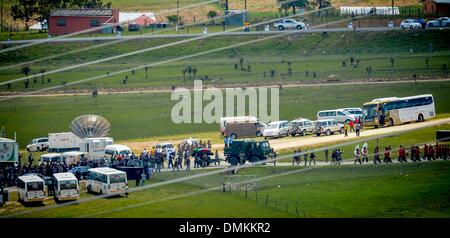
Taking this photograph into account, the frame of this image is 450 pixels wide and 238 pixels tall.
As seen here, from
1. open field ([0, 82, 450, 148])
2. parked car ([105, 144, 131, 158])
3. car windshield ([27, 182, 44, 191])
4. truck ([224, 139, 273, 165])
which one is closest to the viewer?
car windshield ([27, 182, 44, 191])

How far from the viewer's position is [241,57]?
3938 cm

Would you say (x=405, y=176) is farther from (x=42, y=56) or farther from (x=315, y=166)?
(x=42, y=56)

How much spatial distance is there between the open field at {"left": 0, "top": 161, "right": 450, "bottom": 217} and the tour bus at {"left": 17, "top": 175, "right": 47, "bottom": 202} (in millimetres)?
251

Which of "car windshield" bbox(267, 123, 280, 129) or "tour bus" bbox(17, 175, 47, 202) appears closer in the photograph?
"tour bus" bbox(17, 175, 47, 202)

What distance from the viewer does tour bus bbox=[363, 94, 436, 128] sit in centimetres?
3009

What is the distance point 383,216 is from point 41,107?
1642 cm

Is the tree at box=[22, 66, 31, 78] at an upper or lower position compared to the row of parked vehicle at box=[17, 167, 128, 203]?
upper

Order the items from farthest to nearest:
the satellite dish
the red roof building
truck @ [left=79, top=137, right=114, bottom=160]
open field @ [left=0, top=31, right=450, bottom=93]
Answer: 1. the red roof building
2. open field @ [left=0, top=31, right=450, bottom=93]
3. the satellite dish
4. truck @ [left=79, top=137, right=114, bottom=160]

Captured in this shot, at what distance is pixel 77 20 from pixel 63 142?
764cm

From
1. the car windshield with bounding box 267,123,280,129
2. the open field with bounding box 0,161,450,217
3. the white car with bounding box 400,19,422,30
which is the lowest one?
the open field with bounding box 0,161,450,217

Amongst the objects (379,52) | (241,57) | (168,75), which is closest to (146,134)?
(168,75)

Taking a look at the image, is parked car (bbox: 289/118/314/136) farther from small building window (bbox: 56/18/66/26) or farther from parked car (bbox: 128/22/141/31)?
parked car (bbox: 128/22/141/31)

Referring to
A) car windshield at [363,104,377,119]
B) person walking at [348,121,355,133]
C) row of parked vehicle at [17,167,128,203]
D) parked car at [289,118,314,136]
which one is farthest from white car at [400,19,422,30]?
row of parked vehicle at [17,167,128,203]

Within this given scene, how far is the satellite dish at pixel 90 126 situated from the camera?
30.0 m
